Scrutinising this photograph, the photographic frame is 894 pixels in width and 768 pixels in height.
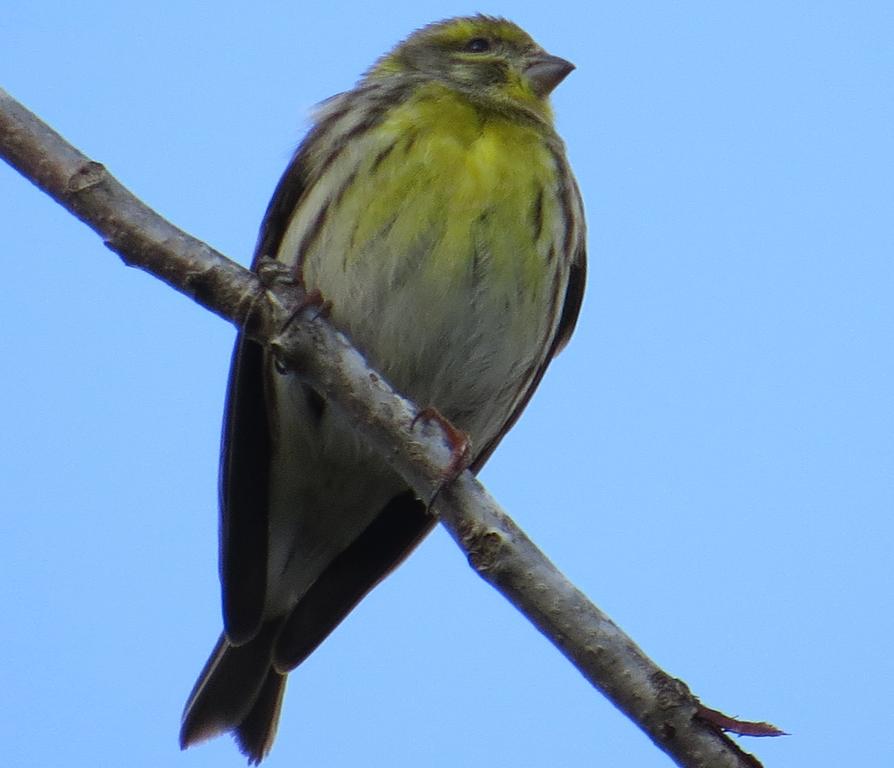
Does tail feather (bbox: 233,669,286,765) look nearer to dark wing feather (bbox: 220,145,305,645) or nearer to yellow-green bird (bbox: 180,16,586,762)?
yellow-green bird (bbox: 180,16,586,762)

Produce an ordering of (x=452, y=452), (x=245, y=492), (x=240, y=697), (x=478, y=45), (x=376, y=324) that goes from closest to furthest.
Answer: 1. (x=452, y=452)
2. (x=376, y=324)
3. (x=245, y=492)
4. (x=240, y=697)
5. (x=478, y=45)

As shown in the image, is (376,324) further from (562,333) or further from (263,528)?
(562,333)

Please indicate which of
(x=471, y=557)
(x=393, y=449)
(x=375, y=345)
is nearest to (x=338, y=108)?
(x=375, y=345)

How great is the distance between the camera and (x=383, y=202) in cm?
402

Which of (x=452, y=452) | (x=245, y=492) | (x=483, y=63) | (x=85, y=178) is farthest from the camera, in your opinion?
(x=483, y=63)

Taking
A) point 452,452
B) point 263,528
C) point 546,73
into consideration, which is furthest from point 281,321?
point 546,73

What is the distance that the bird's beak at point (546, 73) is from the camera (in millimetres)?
4941

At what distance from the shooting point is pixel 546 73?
16.3ft

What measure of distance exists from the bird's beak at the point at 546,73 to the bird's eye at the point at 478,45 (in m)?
0.20

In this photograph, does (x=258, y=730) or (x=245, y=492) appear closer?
(x=245, y=492)

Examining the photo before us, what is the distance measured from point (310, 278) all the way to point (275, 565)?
3.28 ft

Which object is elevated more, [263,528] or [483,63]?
[483,63]

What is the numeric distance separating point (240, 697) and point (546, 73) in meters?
2.42

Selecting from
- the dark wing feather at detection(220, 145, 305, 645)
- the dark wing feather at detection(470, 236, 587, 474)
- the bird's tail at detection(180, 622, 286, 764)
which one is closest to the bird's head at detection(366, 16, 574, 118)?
the dark wing feather at detection(470, 236, 587, 474)
